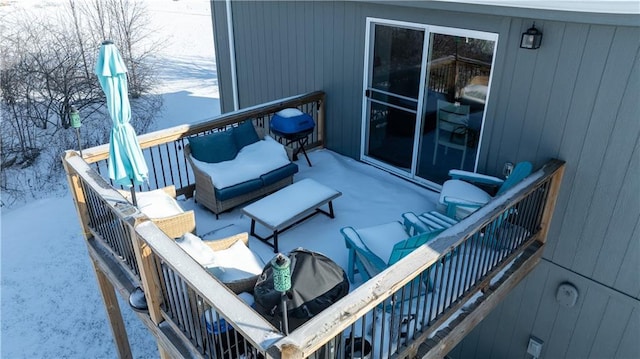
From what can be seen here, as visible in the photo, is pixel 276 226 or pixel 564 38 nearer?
pixel 564 38

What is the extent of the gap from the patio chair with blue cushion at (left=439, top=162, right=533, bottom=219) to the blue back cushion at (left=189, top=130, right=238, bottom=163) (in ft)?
8.54

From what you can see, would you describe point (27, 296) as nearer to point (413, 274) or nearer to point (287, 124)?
point (287, 124)

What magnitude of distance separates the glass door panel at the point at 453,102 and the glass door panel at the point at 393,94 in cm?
19

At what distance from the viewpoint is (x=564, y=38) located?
3.97m

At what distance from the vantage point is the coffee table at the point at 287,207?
4512 millimetres

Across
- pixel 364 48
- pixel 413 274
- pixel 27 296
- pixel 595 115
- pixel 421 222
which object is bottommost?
pixel 27 296

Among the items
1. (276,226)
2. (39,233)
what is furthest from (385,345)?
(39,233)

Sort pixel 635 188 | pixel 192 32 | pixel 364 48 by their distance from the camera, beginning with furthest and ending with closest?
1. pixel 192 32
2. pixel 364 48
3. pixel 635 188

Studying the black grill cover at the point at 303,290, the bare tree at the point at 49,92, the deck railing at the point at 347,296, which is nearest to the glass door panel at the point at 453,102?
the deck railing at the point at 347,296

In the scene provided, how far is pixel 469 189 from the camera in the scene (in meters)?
4.72

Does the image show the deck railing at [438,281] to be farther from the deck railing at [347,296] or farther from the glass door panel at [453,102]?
the glass door panel at [453,102]

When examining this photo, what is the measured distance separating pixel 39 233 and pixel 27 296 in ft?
6.53

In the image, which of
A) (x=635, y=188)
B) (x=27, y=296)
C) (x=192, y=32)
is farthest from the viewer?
(x=192, y=32)

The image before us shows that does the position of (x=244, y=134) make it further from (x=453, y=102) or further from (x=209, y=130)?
(x=453, y=102)
